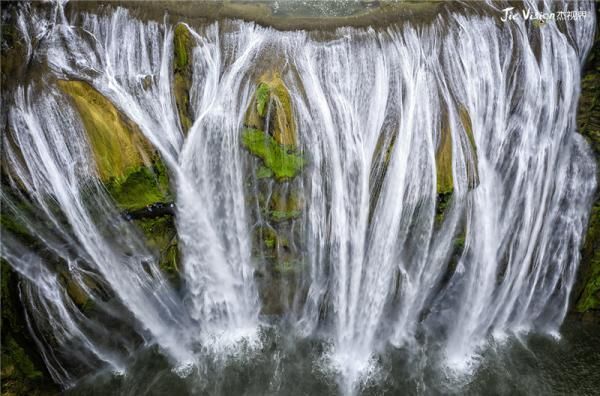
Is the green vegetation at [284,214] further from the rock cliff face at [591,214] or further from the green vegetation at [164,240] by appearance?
the rock cliff face at [591,214]

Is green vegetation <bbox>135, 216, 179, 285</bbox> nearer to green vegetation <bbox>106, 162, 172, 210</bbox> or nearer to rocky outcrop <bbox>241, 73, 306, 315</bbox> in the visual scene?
green vegetation <bbox>106, 162, 172, 210</bbox>

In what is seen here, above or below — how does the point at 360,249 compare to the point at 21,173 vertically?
below

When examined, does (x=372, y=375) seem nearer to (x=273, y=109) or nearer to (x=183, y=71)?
(x=273, y=109)

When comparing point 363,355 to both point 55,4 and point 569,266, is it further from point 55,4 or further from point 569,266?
point 55,4

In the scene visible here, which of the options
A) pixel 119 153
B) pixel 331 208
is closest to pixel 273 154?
pixel 331 208

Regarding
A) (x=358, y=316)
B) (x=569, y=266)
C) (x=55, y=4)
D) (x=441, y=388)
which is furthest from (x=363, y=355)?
(x=55, y=4)

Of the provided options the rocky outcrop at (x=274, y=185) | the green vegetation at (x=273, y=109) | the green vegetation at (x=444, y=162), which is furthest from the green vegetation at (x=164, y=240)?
the green vegetation at (x=444, y=162)

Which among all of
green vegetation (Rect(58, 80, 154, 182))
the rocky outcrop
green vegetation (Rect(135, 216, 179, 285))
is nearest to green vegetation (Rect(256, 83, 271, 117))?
the rocky outcrop

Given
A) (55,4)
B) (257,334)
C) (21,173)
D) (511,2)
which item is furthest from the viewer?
(257,334)
